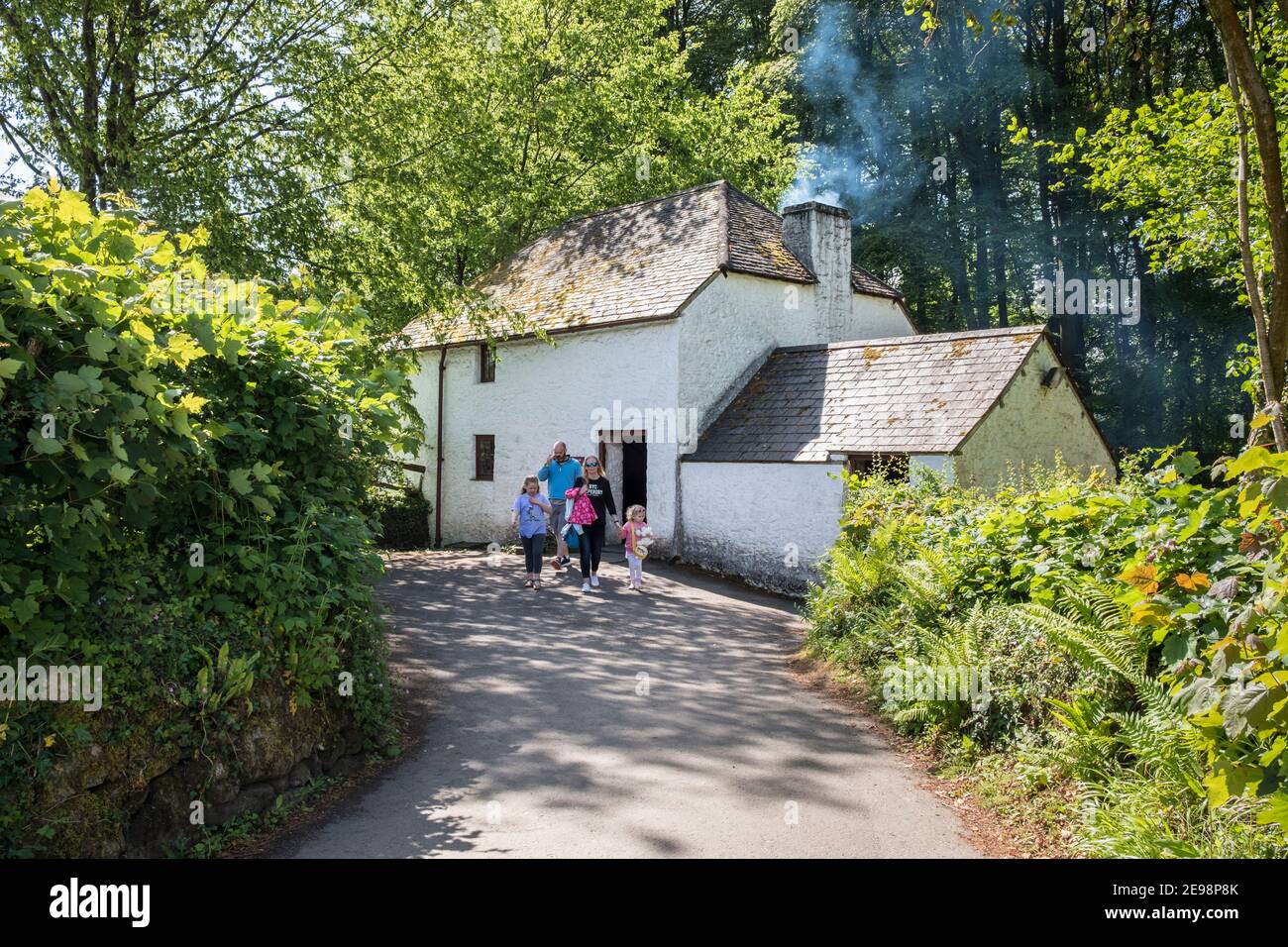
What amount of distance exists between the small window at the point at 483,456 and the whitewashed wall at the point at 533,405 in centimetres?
17

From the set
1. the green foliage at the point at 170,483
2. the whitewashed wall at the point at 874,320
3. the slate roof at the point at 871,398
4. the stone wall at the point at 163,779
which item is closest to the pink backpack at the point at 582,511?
the slate roof at the point at 871,398

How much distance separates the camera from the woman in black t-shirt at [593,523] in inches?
581

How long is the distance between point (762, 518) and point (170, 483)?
12.9m

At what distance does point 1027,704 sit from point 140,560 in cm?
589

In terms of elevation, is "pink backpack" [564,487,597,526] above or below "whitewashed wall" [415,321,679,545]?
below

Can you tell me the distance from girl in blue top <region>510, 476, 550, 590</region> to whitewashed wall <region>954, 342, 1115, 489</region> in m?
6.51

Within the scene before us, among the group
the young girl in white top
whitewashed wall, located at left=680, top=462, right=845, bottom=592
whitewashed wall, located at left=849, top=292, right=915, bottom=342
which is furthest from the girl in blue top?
whitewashed wall, located at left=849, top=292, right=915, bottom=342

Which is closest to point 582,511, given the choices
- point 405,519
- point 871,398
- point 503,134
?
point 871,398

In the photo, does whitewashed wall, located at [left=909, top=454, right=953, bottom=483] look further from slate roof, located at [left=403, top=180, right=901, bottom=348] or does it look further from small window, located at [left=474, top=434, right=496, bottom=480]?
small window, located at [left=474, top=434, right=496, bottom=480]

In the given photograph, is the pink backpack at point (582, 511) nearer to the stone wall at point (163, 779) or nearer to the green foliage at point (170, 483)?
the green foliage at point (170, 483)

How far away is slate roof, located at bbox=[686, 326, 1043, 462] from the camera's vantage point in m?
16.2

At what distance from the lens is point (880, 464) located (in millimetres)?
15695
